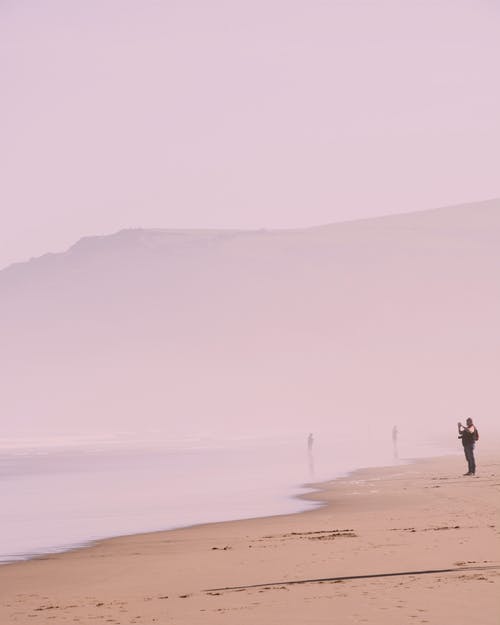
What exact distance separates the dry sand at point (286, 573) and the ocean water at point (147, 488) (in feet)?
7.38

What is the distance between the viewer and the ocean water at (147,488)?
28422 millimetres

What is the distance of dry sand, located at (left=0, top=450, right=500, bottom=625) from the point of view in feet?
48.0

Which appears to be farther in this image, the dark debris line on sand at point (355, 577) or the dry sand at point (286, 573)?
the dark debris line on sand at point (355, 577)

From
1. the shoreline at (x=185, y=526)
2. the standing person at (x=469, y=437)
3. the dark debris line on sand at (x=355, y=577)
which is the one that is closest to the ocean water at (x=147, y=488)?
the shoreline at (x=185, y=526)

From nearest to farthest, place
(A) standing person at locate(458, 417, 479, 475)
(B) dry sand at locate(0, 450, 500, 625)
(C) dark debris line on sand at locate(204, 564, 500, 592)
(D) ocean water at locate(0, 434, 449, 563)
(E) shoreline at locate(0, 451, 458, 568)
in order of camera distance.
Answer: (B) dry sand at locate(0, 450, 500, 625), (C) dark debris line on sand at locate(204, 564, 500, 592), (E) shoreline at locate(0, 451, 458, 568), (D) ocean water at locate(0, 434, 449, 563), (A) standing person at locate(458, 417, 479, 475)

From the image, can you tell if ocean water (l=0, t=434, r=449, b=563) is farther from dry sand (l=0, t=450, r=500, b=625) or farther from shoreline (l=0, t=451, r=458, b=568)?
dry sand (l=0, t=450, r=500, b=625)

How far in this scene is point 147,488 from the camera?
141ft

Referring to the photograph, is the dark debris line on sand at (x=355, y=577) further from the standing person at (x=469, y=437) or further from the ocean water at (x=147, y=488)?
the standing person at (x=469, y=437)

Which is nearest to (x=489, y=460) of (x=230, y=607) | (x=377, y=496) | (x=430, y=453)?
(x=430, y=453)

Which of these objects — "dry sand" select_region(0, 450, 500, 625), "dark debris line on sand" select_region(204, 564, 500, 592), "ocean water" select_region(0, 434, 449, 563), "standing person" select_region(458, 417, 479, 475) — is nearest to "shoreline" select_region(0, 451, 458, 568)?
"ocean water" select_region(0, 434, 449, 563)

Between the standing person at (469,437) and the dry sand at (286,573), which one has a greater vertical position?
the standing person at (469,437)

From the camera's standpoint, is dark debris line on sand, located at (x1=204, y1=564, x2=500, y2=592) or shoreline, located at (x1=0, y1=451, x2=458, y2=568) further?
shoreline, located at (x1=0, y1=451, x2=458, y2=568)

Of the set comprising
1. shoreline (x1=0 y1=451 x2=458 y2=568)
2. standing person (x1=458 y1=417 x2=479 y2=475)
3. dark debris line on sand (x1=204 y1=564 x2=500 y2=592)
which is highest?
standing person (x1=458 y1=417 x2=479 y2=475)

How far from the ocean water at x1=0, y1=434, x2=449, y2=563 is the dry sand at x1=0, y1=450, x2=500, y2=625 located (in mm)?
2251
